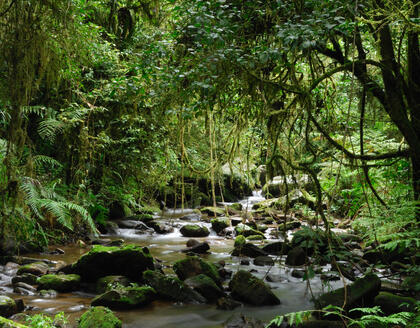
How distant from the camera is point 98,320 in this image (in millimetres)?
3477

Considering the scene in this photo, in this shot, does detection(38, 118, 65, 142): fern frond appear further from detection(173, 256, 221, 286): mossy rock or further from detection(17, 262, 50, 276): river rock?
detection(173, 256, 221, 286): mossy rock

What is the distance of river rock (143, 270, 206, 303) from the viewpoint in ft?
15.3

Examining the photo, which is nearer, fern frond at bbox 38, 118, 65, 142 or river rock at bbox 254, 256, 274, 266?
river rock at bbox 254, 256, 274, 266

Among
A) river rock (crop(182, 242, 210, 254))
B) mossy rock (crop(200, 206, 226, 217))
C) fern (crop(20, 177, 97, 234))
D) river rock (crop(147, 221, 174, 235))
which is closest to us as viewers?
fern (crop(20, 177, 97, 234))

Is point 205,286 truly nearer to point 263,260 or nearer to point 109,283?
point 109,283

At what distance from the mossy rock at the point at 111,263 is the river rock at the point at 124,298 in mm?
710

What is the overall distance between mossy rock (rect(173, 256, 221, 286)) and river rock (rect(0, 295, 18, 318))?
215 cm

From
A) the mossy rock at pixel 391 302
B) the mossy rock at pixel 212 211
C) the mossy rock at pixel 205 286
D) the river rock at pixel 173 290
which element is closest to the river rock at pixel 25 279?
the river rock at pixel 173 290

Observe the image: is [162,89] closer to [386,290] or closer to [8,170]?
[8,170]

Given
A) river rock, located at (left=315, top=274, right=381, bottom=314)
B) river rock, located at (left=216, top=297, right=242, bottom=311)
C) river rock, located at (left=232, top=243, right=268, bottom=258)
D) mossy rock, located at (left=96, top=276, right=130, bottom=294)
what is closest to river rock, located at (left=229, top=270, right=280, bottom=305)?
river rock, located at (left=216, top=297, right=242, bottom=311)

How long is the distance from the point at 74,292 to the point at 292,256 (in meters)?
3.71

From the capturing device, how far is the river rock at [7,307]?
3.73 meters

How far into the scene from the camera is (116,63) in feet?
27.9

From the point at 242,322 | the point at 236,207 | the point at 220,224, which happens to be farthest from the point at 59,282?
the point at 236,207
